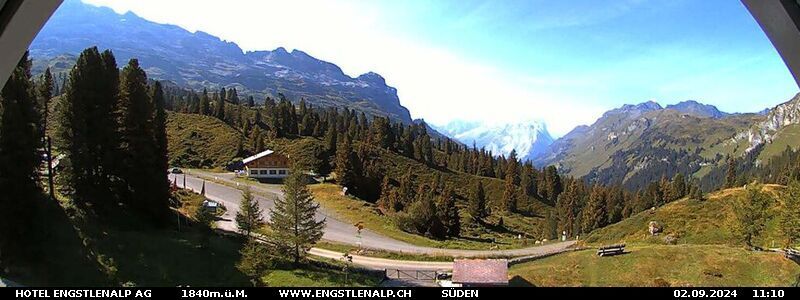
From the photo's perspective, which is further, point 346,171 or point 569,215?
point 569,215

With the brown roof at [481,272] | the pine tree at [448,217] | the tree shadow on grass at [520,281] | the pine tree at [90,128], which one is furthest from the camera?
the pine tree at [448,217]

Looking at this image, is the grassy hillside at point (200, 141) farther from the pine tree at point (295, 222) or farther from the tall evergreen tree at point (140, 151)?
the pine tree at point (295, 222)

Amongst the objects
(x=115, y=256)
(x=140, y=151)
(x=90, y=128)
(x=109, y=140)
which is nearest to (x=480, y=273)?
(x=115, y=256)

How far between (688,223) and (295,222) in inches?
1657

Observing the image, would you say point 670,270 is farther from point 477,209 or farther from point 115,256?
point 477,209

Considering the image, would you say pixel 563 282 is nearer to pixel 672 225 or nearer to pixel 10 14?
pixel 10 14

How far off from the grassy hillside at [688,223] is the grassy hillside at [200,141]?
5326cm

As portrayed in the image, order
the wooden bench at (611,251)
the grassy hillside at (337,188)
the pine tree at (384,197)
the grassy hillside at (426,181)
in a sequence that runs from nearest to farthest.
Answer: the wooden bench at (611,251) < the grassy hillside at (426,181) < the grassy hillside at (337,188) < the pine tree at (384,197)

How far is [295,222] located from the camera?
23.4 metres

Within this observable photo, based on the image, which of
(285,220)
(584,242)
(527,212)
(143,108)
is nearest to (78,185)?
(143,108)

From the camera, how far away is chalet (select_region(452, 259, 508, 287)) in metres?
18.7

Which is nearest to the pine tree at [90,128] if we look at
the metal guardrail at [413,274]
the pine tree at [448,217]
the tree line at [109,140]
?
the tree line at [109,140]

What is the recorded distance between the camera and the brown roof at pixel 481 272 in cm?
1880

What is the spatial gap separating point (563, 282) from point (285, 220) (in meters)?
13.9
